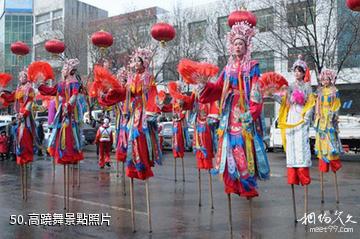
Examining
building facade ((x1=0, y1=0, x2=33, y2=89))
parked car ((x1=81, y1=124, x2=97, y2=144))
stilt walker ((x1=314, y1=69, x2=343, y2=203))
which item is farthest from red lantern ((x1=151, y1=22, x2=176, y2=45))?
building facade ((x1=0, y1=0, x2=33, y2=89))

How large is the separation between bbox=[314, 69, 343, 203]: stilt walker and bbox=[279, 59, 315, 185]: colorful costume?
4.71 feet

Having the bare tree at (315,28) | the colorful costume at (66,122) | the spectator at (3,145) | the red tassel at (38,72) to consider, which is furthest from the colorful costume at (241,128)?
the bare tree at (315,28)

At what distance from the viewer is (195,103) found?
28.1 feet

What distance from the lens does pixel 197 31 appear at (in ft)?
101

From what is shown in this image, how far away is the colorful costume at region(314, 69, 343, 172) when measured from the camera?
8039mm

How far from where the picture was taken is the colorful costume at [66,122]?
24.3 feet

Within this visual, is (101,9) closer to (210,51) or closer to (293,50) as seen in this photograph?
(210,51)

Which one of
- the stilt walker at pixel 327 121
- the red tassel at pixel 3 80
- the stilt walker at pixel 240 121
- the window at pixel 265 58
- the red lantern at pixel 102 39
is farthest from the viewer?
the window at pixel 265 58

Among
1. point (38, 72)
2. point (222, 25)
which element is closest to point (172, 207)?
point (38, 72)

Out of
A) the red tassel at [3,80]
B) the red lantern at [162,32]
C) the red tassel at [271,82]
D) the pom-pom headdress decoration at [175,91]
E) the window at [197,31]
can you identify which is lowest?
the red tassel at [271,82]

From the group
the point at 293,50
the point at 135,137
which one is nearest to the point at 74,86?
the point at 135,137

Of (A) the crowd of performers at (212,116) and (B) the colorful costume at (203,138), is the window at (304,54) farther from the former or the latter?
(B) the colorful costume at (203,138)

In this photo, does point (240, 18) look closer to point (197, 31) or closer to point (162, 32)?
point (162, 32)

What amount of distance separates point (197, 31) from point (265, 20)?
7.07 m
